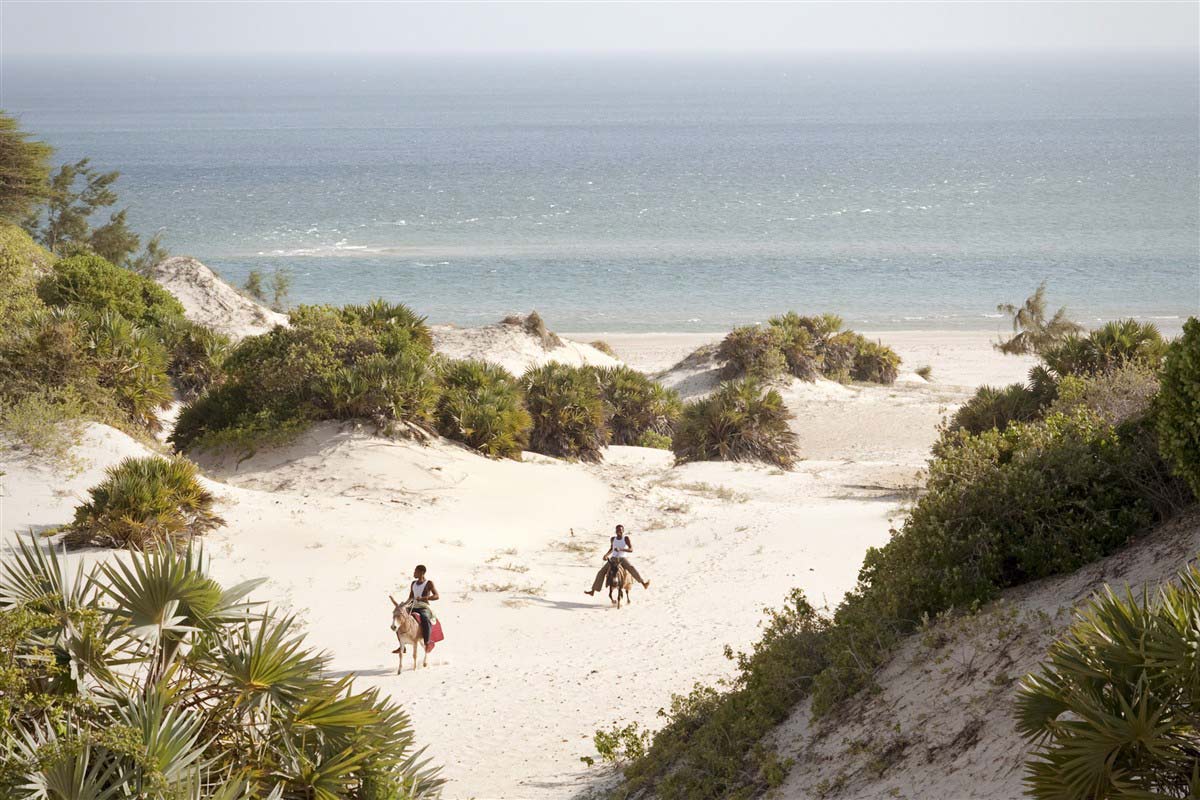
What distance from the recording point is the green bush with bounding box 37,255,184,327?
81.5 ft

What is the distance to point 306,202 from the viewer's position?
97.2 m

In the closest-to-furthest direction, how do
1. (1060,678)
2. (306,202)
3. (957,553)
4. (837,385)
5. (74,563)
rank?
1. (1060,678)
2. (957,553)
3. (74,563)
4. (837,385)
5. (306,202)

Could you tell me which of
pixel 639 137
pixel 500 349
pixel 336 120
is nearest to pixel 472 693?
pixel 500 349

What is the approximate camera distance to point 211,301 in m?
34.9

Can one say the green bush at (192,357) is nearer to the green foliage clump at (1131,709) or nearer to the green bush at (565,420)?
the green bush at (565,420)

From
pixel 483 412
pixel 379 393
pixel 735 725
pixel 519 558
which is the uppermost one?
pixel 379 393

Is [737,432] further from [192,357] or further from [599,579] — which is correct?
[192,357]

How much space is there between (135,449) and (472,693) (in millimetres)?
7466

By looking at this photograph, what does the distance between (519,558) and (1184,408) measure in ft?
34.2

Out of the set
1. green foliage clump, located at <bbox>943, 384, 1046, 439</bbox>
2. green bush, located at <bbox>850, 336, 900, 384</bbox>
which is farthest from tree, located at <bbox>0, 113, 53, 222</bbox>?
green foliage clump, located at <bbox>943, 384, 1046, 439</bbox>

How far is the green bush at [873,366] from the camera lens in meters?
35.4

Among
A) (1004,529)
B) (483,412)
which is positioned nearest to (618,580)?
(483,412)

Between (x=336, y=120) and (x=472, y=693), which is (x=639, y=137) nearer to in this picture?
(x=336, y=120)

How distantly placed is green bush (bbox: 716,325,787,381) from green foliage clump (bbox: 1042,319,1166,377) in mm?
11232
